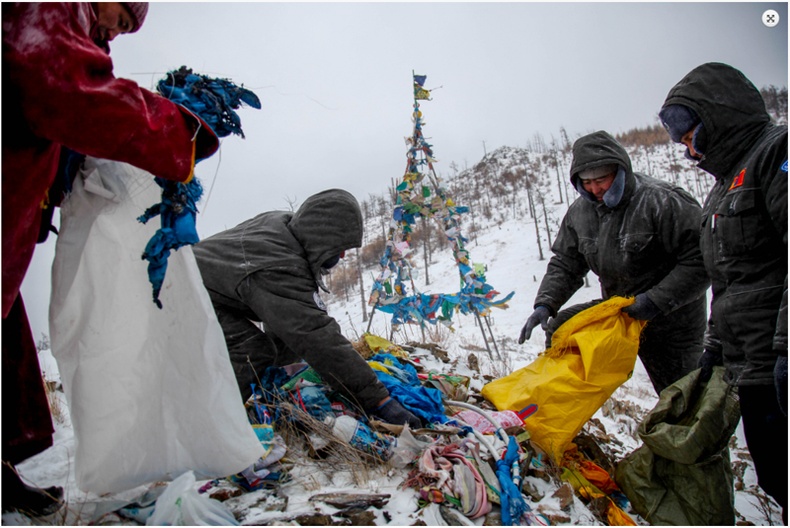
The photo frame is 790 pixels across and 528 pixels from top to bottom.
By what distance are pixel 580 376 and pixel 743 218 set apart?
1077mm

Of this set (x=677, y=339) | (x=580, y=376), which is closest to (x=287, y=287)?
(x=580, y=376)

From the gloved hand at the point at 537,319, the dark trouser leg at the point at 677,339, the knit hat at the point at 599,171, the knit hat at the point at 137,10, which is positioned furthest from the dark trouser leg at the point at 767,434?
the knit hat at the point at 137,10

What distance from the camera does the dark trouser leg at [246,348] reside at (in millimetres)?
2100

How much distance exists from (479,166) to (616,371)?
48.3m

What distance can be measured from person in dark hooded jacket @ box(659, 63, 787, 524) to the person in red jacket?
1.92 m

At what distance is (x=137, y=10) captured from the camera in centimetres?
115

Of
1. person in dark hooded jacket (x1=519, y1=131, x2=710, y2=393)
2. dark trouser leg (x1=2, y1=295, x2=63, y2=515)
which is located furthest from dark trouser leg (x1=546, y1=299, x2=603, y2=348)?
dark trouser leg (x1=2, y1=295, x2=63, y2=515)

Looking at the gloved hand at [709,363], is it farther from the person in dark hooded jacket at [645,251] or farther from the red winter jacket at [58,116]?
the red winter jacket at [58,116]

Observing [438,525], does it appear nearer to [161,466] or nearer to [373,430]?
[373,430]

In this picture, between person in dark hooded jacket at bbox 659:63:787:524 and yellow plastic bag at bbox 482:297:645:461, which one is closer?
person in dark hooded jacket at bbox 659:63:787:524

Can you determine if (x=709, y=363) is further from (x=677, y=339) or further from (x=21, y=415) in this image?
(x=21, y=415)

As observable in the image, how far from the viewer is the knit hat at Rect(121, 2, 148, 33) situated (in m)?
1.13

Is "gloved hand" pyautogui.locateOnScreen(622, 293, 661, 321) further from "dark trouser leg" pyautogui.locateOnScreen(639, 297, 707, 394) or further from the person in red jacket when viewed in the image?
the person in red jacket

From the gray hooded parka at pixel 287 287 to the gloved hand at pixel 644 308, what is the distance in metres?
1.43
